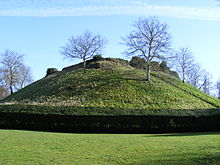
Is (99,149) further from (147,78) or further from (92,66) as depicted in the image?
(92,66)

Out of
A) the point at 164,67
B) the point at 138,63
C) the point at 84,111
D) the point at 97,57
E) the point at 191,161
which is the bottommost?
the point at 191,161

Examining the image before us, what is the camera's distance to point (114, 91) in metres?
32.6

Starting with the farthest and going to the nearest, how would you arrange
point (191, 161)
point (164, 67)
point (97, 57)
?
1. point (164, 67)
2. point (97, 57)
3. point (191, 161)

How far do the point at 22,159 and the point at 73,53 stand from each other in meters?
35.0

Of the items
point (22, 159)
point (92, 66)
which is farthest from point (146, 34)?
point (22, 159)

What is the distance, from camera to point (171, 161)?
8.05 meters

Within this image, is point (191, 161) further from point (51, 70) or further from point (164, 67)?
point (51, 70)

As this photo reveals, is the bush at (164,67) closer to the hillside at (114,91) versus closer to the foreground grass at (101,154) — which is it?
the hillside at (114,91)

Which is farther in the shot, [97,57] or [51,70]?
[51,70]

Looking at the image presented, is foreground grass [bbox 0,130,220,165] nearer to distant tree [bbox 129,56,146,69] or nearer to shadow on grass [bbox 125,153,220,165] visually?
shadow on grass [bbox 125,153,220,165]

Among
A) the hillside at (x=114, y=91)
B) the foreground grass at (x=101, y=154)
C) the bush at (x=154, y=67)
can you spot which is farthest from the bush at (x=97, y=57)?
the foreground grass at (x=101, y=154)

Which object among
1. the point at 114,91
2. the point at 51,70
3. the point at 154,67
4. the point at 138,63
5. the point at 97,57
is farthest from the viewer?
the point at 51,70

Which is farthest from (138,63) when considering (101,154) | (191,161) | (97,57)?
(191,161)

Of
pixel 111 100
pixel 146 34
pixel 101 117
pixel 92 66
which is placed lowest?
pixel 101 117
